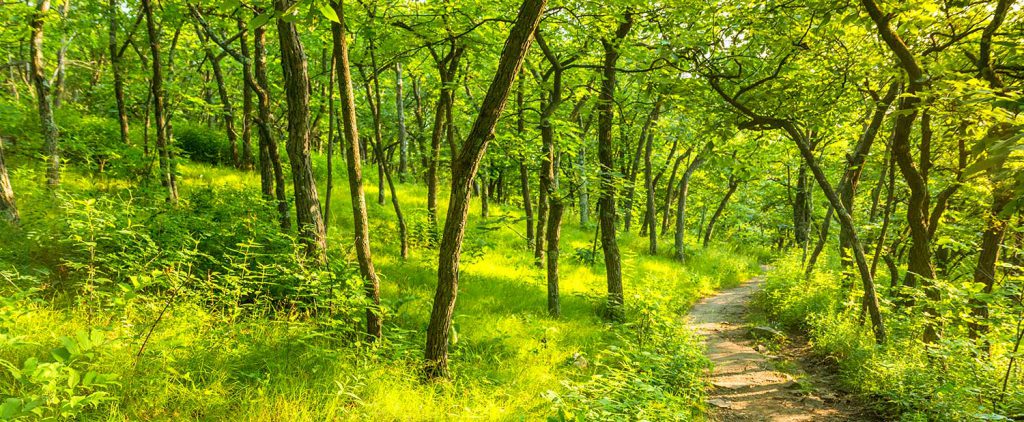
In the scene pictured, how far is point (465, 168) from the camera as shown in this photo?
368cm

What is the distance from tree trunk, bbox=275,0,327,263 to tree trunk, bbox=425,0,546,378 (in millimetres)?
1569

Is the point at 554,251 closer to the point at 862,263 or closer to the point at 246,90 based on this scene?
the point at 862,263

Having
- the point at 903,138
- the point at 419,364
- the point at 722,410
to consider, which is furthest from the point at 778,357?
the point at 419,364

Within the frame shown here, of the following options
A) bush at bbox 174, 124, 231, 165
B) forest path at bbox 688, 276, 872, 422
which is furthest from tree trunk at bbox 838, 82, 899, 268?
bush at bbox 174, 124, 231, 165

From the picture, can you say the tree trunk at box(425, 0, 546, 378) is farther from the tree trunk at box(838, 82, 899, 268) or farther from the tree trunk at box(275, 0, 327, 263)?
the tree trunk at box(838, 82, 899, 268)

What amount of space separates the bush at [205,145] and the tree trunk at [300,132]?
986 cm

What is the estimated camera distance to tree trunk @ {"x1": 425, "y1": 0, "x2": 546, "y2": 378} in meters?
3.37

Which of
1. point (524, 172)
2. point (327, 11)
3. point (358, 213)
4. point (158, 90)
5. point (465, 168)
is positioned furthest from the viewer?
point (524, 172)

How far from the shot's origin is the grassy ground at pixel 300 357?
2957 millimetres

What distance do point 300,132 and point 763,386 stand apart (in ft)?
25.0

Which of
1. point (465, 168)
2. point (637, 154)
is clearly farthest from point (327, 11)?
point (637, 154)

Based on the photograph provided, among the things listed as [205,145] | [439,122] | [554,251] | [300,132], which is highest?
[439,122]

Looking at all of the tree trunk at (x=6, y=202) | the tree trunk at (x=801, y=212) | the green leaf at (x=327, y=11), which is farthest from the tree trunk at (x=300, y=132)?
the tree trunk at (x=801, y=212)

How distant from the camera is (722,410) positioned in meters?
5.82
